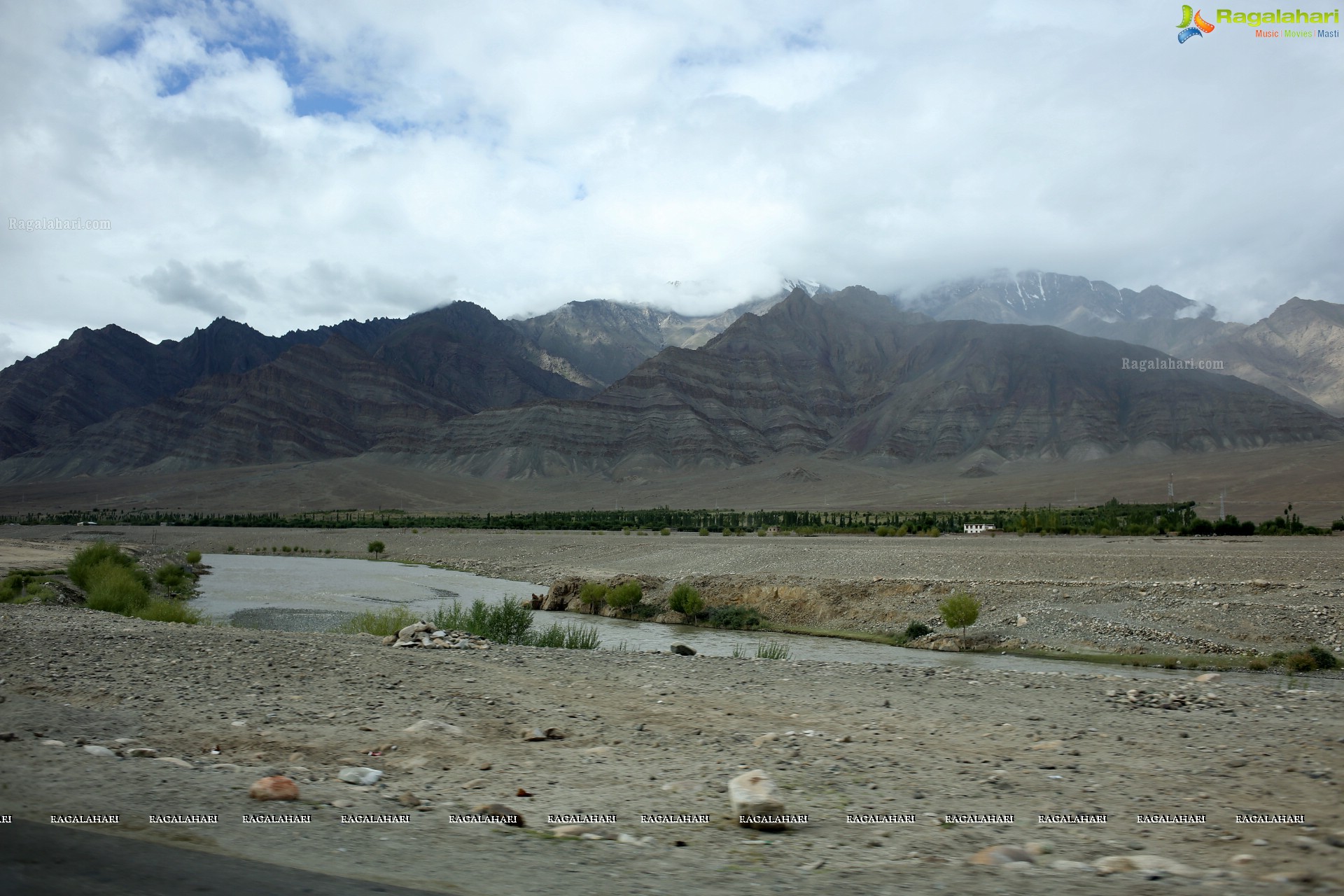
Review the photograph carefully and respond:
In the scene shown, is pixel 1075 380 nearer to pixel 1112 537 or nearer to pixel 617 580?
pixel 1112 537

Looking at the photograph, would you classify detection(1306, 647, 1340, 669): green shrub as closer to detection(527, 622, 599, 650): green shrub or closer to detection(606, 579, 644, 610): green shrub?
detection(527, 622, 599, 650): green shrub

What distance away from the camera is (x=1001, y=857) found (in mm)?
5758

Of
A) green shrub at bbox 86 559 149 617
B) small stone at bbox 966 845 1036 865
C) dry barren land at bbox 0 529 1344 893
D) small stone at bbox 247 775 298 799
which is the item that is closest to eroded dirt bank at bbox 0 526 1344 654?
dry barren land at bbox 0 529 1344 893

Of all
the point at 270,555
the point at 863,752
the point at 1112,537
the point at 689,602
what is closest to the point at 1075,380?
the point at 1112,537

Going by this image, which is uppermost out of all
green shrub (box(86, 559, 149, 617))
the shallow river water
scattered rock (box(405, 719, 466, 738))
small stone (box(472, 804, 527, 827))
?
small stone (box(472, 804, 527, 827))

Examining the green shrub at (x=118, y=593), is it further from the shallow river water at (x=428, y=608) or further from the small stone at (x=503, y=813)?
the small stone at (x=503, y=813)

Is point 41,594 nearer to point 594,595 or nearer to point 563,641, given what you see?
point 594,595

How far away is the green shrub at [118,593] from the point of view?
27406 millimetres

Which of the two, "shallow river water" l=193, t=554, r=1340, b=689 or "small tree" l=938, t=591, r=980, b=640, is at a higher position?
"small tree" l=938, t=591, r=980, b=640

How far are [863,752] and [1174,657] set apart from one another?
54.7 ft

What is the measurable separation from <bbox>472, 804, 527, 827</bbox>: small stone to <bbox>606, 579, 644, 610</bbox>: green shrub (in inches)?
1163

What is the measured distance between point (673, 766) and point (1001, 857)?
346cm

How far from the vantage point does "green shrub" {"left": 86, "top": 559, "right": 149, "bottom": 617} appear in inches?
1079

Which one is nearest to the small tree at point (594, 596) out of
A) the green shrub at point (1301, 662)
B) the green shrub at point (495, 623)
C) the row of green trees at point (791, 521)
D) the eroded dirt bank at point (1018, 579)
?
the eroded dirt bank at point (1018, 579)
